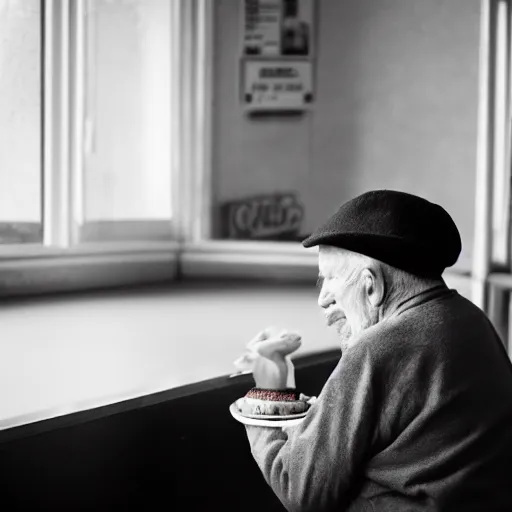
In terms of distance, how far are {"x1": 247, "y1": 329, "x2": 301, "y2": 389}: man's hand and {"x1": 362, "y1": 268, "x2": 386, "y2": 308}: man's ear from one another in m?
0.22

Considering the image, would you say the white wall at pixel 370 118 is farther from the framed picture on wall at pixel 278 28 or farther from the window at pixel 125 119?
the window at pixel 125 119

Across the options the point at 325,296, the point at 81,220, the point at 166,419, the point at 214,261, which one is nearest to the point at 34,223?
the point at 81,220

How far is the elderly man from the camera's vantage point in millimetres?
928

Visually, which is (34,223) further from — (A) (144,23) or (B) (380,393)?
(B) (380,393)

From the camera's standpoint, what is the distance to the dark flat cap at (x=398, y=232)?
967 mm

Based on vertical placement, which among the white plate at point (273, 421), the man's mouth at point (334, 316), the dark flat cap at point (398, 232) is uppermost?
the dark flat cap at point (398, 232)

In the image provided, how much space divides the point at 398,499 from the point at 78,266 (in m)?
1.61

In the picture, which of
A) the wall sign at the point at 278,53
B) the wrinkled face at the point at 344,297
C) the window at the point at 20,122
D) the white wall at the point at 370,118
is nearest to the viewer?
the wrinkled face at the point at 344,297

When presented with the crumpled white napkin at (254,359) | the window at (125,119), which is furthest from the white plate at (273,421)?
the window at (125,119)

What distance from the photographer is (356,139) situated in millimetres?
2680

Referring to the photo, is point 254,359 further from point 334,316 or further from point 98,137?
point 98,137

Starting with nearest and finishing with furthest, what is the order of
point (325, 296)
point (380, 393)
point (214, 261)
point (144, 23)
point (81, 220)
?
point (380, 393) < point (325, 296) < point (81, 220) < point (144, 23) < point (214, 261)

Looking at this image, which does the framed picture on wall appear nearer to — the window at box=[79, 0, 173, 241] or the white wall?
the white wall

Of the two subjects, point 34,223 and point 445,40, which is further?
point 445,40
